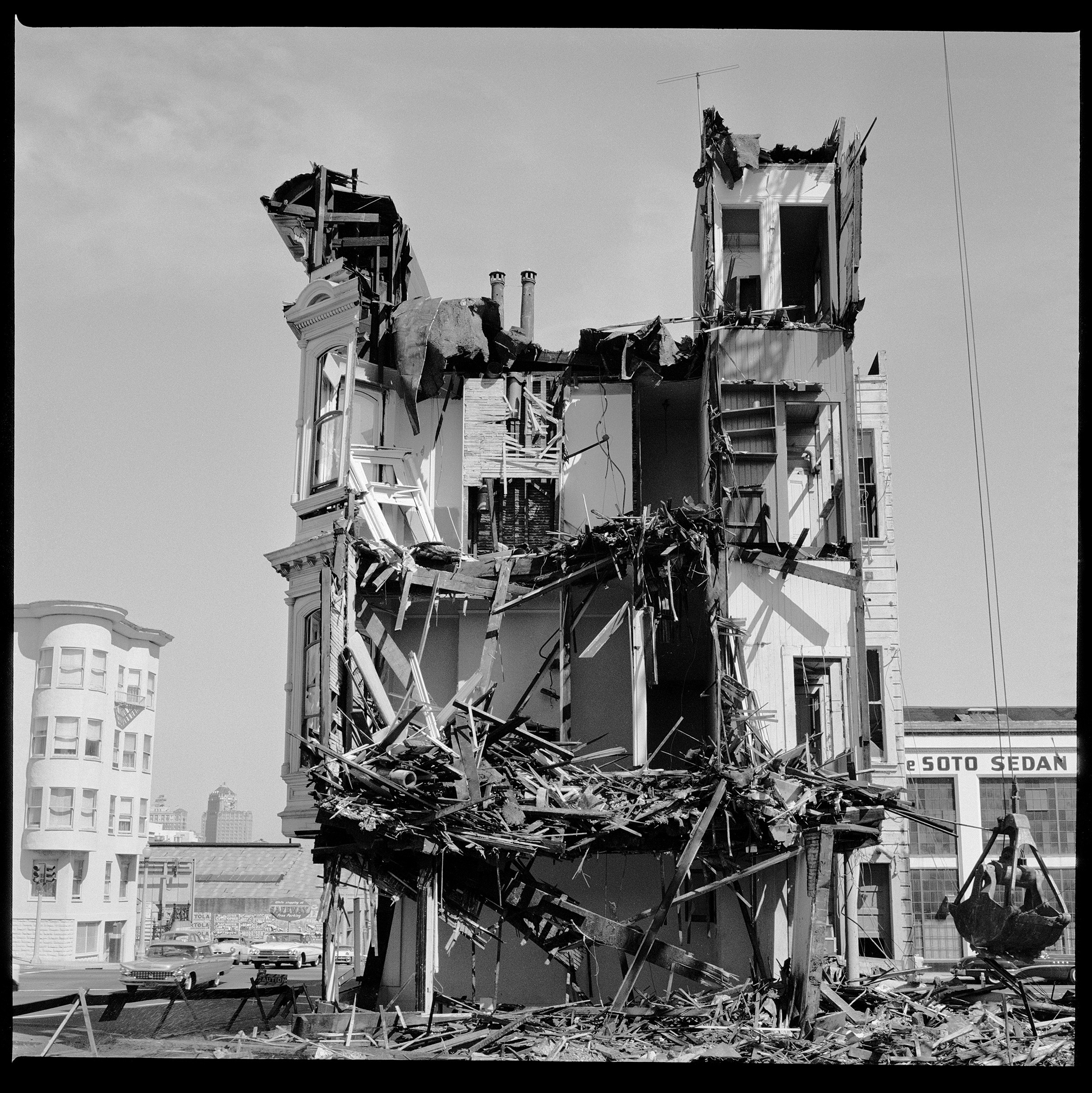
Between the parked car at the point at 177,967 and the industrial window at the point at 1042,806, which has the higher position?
the industrial window at the point at 1042,806

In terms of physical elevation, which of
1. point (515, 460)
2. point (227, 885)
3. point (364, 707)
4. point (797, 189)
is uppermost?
point (797, 189)

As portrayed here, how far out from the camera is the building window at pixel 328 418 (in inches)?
933

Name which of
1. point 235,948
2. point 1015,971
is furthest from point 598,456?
point 235,948

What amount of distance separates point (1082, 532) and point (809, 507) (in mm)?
16009

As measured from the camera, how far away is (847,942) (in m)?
22.6

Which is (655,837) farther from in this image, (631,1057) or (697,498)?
(697,498)

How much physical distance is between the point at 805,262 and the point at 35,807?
44585 millimetres

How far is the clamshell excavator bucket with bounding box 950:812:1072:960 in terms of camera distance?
57.7 ft

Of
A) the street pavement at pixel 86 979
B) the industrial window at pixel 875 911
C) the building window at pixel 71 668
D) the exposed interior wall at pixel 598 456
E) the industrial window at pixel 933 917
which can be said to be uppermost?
the exposed interior wall at pixel 598 456

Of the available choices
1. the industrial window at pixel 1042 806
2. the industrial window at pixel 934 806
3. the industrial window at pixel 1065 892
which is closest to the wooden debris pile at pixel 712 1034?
the industrial window at pixel 934 806

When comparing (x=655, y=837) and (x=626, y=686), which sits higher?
(x=626, y=686)

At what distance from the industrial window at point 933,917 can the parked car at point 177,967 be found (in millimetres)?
17863

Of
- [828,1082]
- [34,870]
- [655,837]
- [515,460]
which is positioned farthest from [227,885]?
[828,1082]

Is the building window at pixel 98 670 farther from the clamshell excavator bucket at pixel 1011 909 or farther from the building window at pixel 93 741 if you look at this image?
the clamshell excavator bucket at pixel 1011 909
